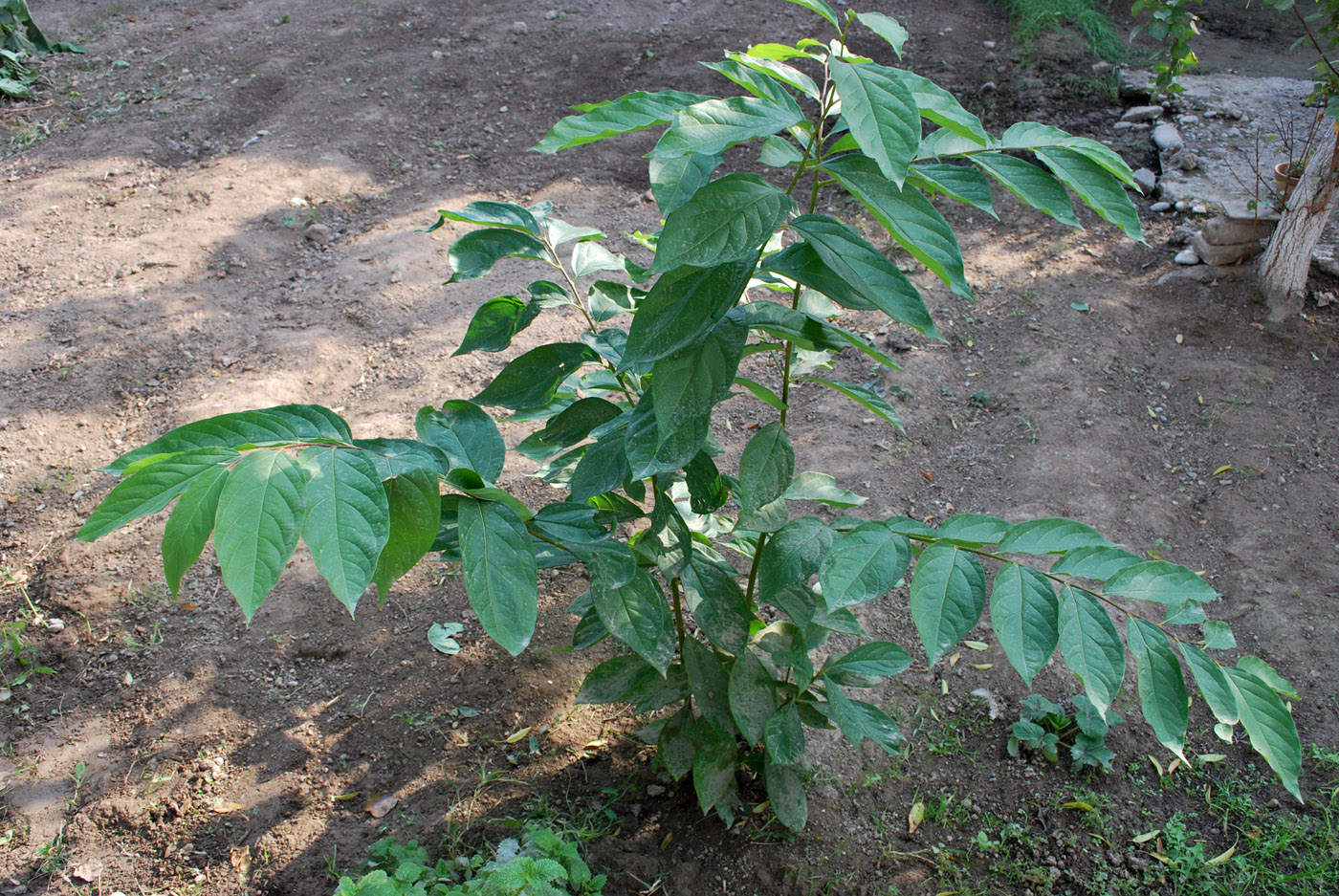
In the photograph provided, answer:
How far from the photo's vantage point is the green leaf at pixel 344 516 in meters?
0.96

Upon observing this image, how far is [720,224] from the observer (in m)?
1.07

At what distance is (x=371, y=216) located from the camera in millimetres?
4520

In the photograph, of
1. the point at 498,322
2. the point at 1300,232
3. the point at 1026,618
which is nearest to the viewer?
the point at 1026,618

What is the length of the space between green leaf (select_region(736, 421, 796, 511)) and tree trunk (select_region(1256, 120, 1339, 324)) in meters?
3.63

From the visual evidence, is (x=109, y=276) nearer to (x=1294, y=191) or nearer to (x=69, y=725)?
(x=69, y=725)

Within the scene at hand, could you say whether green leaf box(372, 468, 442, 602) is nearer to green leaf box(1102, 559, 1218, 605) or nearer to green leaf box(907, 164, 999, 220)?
green leaf box(907, 164, 999, 220)

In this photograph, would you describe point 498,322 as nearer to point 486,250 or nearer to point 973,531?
point 486,250

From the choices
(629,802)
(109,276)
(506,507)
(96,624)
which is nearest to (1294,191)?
(629,802)

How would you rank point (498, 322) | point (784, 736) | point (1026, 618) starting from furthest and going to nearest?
1. point (784, 736)
2. point (498, 322)
3. point (1026, 618)

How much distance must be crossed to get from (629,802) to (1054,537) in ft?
4.47

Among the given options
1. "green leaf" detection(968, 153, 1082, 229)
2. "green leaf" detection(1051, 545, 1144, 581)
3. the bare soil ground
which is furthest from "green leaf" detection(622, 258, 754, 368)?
the bare soil ground

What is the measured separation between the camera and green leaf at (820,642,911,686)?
5.81ft

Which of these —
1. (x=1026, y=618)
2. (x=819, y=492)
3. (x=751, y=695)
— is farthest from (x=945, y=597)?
(x=751, y=695)

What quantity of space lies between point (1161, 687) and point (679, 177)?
980 millimetres
